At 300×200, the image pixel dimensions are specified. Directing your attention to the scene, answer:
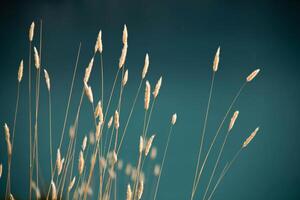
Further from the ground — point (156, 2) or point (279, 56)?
point (156, 2)

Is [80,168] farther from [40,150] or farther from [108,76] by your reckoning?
[40,150]

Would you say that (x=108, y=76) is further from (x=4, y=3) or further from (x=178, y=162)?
(x=4, y=3)

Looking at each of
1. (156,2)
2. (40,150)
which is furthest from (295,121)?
(40,150)

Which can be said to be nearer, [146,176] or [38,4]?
[146,176]

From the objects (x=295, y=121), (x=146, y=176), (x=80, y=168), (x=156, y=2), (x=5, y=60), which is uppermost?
(x=156, y=2)

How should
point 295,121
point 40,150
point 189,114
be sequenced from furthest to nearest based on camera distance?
point 40,150, point 189,114, point 295,121

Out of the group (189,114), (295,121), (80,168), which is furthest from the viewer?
(189,114)
